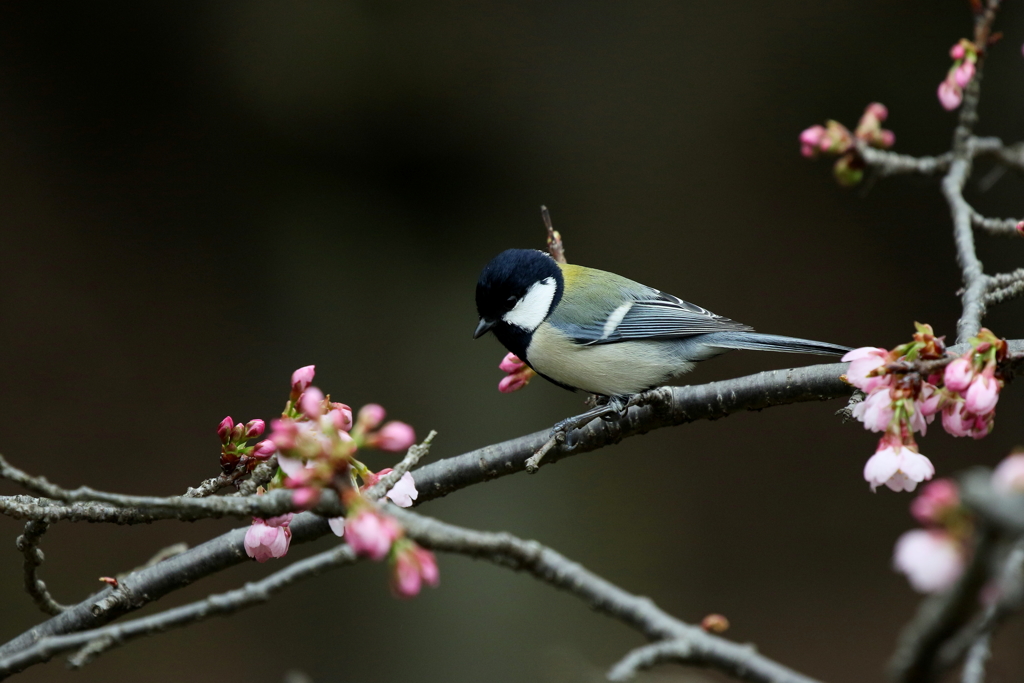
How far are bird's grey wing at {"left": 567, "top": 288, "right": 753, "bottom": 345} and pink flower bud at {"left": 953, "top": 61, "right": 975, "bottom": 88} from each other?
0.56 meters

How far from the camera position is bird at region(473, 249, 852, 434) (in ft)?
5.50

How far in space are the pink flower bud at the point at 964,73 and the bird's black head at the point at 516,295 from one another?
80cm

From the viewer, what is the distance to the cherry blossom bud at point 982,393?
782mm

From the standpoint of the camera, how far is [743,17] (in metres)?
2.83

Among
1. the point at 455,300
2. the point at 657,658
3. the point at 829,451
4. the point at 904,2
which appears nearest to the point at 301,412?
the point at 657,658

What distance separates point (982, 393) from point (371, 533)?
1.90 ft

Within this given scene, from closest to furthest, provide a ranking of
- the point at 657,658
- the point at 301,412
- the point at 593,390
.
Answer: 1. the point at 657,658
2. the point at 301,412
3. the point at 593,390

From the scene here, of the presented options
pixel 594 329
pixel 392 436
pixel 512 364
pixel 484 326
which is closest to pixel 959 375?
pixel 392 436

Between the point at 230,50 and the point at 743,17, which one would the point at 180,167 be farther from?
the point at 743,17

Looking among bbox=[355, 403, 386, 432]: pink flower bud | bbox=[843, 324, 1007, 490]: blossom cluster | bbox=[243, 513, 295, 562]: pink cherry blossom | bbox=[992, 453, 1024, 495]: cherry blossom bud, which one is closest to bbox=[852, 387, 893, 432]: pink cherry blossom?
bbox=[843, 324, 1007, 490]: blossom cluster

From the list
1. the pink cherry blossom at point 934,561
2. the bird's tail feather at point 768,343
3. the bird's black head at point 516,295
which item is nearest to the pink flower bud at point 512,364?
the bird's black head at point 516,295

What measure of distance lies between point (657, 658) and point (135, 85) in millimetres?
2807

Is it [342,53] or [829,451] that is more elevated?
[342,53]

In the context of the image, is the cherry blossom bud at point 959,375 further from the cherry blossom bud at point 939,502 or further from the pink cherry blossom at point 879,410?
the cherry blossom bud at point 939,502
